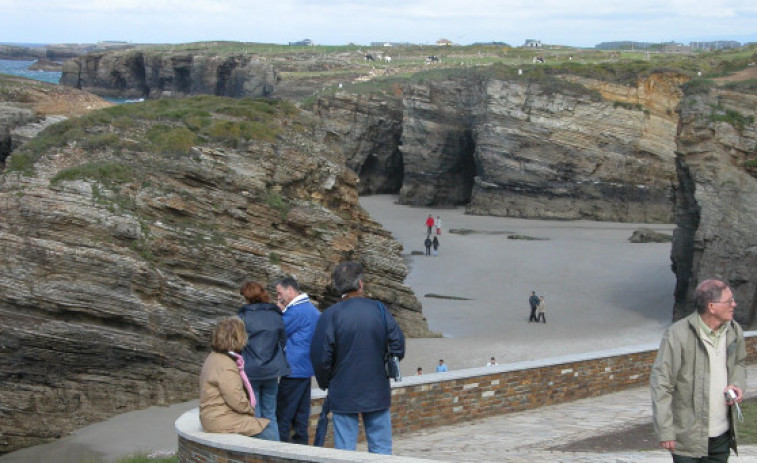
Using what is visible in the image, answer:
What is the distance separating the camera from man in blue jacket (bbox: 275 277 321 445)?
916cm

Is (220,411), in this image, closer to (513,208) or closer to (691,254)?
(691,254)

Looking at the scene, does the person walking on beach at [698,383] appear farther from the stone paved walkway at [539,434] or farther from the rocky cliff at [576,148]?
the rocky cliff at [576,148]

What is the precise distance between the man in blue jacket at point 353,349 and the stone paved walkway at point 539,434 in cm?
232

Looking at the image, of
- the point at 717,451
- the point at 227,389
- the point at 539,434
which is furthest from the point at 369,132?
the point at 717,451

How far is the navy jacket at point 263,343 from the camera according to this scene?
8.74 metres

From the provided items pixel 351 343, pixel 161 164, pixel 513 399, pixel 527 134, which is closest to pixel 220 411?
pixel 351 343

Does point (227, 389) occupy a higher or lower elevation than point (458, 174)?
higher

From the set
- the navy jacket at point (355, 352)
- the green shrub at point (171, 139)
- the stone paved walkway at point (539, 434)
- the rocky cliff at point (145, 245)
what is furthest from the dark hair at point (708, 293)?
the green shrub at point (171, 139)

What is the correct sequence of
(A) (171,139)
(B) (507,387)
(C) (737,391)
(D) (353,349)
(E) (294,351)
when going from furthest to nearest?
1. (A) (171,139)
2. (B) (507,387)
3. (E) (294,351)
4. (D) (353,349)
5. (C) (737,391)

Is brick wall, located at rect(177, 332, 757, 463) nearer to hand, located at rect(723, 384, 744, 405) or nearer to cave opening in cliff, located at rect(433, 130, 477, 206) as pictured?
hand, located at rect(723, 384, 744, 405)

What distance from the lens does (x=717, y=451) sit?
6.54 metres

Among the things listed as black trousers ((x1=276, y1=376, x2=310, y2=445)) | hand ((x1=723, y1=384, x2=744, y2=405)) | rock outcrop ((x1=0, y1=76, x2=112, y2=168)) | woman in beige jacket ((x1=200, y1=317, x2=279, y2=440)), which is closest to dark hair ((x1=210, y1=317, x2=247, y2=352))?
woman in beige jacket ((x1=200, y1=317, x2=279, y2=440))

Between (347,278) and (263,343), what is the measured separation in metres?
1.36

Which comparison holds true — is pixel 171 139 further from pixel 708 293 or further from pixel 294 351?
pixel 708 293
